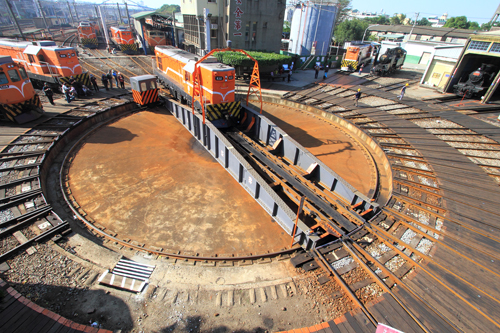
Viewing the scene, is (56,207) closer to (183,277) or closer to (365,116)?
(183,277)

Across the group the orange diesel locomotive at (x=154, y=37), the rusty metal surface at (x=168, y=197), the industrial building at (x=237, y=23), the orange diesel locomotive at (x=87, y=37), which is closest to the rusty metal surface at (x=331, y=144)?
the rusty metal surface at (x=168, y=197)

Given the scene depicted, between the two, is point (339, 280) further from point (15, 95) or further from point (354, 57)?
point (354, 57)

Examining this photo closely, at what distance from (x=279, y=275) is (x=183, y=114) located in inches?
456

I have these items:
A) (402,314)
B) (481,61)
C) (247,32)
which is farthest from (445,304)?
(247,32)

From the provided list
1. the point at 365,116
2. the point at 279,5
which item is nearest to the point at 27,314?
the point at 365,116

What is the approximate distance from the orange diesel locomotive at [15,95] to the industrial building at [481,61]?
3223cm

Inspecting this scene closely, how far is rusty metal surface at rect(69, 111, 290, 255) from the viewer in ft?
25.7

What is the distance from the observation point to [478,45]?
719 inches

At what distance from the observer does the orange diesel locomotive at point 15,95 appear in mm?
13188

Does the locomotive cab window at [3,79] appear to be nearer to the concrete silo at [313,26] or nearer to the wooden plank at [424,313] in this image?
the wooden plank at [424,313]

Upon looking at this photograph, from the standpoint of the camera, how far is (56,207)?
28.8 ft

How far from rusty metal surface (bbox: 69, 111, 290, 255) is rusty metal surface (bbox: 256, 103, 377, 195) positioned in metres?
5.19

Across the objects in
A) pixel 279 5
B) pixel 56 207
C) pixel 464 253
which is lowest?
pixel 56 207

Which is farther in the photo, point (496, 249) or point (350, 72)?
point (350, 72)
